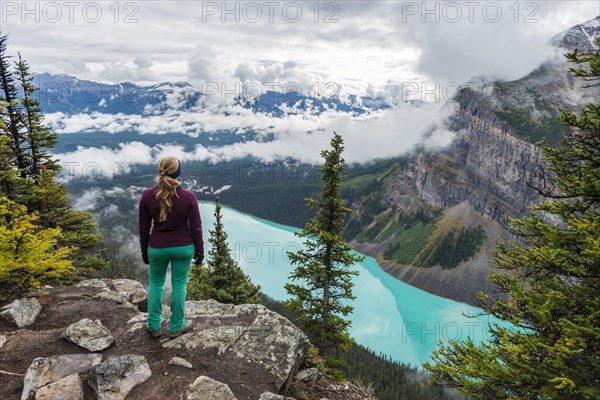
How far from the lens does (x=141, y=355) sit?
8.63 metres

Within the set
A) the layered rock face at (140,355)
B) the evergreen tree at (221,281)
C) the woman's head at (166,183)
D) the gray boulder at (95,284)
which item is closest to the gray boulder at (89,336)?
the layered rock face at (140,355)

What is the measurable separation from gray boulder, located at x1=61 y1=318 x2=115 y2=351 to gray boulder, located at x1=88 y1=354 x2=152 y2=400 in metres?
1.41

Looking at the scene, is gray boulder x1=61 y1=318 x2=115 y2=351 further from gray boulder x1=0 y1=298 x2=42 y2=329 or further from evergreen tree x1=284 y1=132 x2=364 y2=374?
evergreen tree x1=284 y1=132 x2=364 y2=374

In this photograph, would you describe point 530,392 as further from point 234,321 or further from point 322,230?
point 322,230

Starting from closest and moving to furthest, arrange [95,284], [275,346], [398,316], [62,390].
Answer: [62,390] → [275,346] → [95,284] → [398,316]

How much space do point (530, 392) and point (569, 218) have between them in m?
4.14

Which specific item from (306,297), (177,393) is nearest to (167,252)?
(177,393)

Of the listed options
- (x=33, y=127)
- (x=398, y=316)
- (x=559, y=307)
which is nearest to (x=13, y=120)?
(x=33, y=127)

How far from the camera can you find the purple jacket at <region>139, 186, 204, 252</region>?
809 centimetres

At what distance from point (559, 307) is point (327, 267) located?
12011 millimetres

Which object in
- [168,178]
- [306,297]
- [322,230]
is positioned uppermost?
[168,178]

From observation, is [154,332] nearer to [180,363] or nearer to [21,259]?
[180,363]

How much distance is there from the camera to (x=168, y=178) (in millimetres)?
7785

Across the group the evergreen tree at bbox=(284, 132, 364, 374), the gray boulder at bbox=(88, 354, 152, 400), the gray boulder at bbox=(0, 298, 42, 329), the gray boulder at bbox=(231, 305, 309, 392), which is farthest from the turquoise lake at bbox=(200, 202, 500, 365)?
the gray boulder at bbox=(88, 354, 152, 400)
